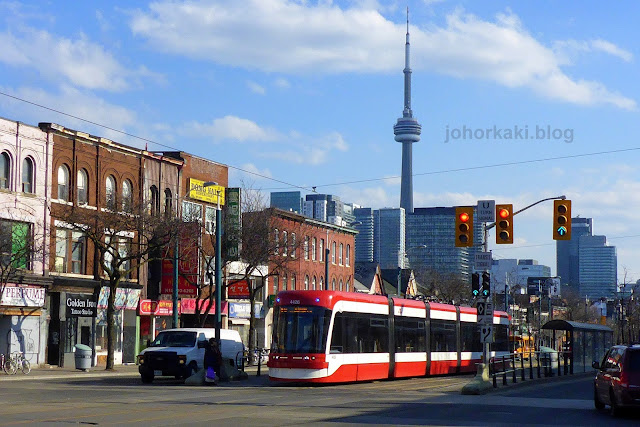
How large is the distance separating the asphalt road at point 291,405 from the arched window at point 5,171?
44.1 ft

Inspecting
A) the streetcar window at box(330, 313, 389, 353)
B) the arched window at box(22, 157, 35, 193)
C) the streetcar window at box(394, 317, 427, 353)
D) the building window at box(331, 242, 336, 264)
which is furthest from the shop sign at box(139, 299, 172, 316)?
the building window at box(331, 242, 336, 264)

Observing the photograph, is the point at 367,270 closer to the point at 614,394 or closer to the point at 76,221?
the point at 76,221

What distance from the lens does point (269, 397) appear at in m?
26.8

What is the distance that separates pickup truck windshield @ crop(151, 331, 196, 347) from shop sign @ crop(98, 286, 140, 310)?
1366 centimetres

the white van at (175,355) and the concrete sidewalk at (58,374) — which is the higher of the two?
the white van at (175,355)

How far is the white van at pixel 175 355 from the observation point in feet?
118

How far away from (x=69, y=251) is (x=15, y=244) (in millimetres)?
5526

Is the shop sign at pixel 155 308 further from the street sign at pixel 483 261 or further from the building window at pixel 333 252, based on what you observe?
the building window at pixel 333 252

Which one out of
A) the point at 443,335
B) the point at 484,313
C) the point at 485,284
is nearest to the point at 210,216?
the point at 443,335

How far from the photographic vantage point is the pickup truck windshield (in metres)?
37.4

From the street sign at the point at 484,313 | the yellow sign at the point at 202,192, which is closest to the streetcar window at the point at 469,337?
the street sign at the point at 484,313

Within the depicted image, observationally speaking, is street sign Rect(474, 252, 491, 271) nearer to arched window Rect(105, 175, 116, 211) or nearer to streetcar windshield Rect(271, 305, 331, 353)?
streetcar windshield Rect(271, 305, 331, 353)

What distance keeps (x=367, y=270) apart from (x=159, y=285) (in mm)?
45183

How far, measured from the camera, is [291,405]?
2378 centimetres
